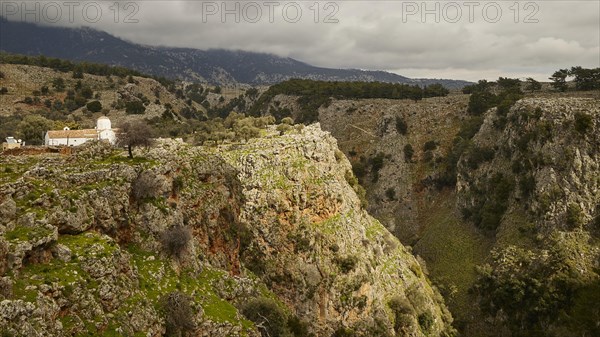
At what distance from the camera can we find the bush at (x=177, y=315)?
84.8 feet

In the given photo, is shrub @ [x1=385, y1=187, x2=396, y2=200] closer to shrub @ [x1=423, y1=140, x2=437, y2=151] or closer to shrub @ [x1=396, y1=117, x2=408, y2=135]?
shrub @ [x1=423, y1=140, x2=437, y2=151]

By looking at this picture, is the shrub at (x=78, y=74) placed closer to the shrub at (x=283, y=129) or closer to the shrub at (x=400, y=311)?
the shrub at (x=283, y=129)

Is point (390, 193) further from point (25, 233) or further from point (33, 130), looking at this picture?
point (25, 233)

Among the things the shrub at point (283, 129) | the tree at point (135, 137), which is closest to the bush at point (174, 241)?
the tree at point (135, 137)

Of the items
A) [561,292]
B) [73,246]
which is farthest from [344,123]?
[73,246]

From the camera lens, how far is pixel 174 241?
101 feet

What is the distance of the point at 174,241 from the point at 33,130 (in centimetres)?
3623

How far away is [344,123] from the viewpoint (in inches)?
5010

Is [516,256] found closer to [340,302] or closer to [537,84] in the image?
[340,302]

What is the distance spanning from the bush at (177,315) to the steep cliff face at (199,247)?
0.19 feet

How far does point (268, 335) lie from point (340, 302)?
17.5 meters

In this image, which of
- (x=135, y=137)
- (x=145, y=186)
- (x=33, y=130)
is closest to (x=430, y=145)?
(x=33, y=130)

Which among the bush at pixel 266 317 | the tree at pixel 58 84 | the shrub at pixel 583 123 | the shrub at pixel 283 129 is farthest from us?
the tree at pixel 58 84

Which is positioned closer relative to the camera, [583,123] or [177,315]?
[177,315]
